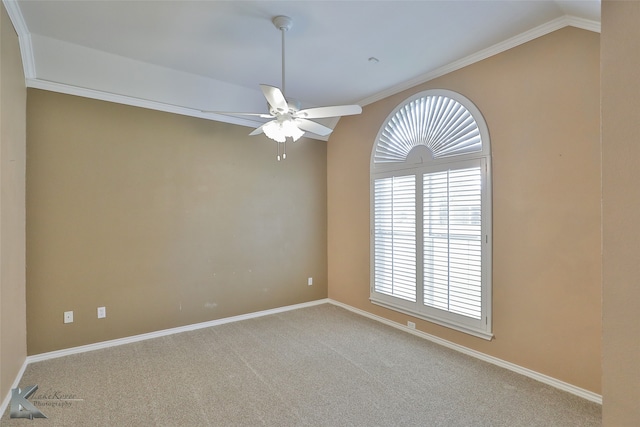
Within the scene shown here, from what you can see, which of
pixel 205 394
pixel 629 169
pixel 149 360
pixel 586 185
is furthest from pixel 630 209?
pixel 149 360

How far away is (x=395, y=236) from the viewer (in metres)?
3.95

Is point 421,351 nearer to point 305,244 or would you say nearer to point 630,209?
point 305,244

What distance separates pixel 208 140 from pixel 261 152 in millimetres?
731

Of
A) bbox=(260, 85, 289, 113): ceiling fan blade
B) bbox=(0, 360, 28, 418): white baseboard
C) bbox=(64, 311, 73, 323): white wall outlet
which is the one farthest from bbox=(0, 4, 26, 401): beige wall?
bbox=(260, 85, 289, 113): ceiling fan blade

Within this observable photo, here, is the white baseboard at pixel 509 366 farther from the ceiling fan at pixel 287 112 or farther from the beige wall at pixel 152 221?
the ceiling fan at pixel 287 112

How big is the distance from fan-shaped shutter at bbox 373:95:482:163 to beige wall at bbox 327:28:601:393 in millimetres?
180

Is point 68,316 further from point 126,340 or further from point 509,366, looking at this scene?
point 509,366

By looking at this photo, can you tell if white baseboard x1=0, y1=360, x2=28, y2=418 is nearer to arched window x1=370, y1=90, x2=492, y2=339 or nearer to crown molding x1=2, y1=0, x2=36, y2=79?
crown molding x1=2, y1=0, x2=36, y2=79

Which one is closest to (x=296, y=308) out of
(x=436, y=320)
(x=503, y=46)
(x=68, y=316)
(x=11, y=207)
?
(x=436, y=320)

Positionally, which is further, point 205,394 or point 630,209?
point 205,394

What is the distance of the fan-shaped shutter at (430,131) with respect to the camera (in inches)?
127

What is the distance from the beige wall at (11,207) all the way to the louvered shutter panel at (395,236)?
3.62 meters

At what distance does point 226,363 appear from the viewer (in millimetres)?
3025

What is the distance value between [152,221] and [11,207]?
1250 mm
